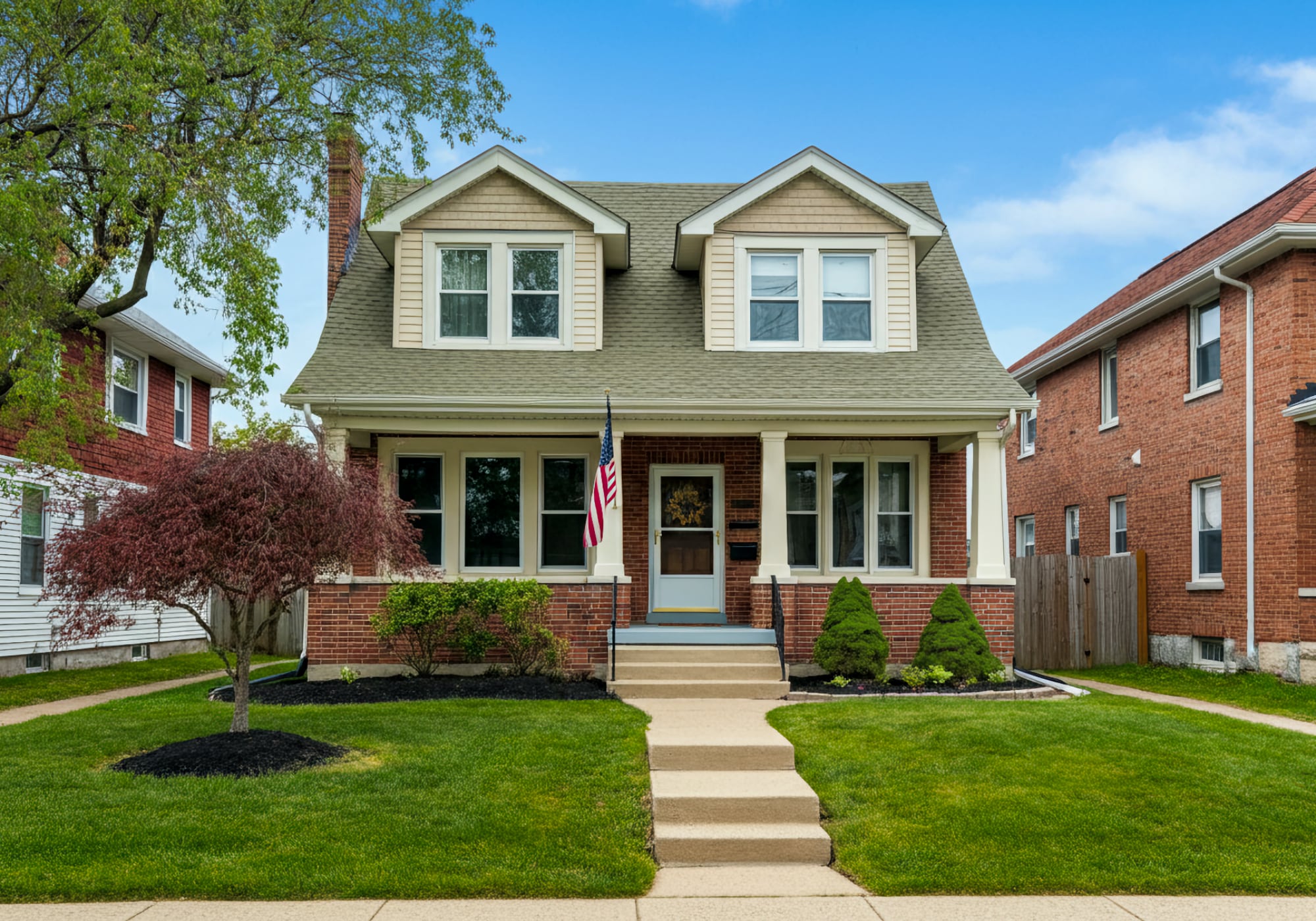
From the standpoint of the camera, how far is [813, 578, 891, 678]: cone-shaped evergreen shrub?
12.4 metres

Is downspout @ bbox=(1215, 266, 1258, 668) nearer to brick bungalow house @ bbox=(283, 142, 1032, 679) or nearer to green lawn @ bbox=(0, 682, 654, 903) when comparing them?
brick bungalow house @ bbox=(283, 142, 1032, 679)

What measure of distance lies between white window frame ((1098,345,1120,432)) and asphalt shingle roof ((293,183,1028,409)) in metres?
4.70

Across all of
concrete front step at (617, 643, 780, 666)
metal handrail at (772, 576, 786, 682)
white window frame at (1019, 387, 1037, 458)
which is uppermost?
white window frame at (1019, 387, 1037, 458)

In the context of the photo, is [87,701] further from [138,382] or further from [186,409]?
[186,409]

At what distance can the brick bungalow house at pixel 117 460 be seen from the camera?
16016 millimetres

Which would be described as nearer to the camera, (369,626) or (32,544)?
(369,626)

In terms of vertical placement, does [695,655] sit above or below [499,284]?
below

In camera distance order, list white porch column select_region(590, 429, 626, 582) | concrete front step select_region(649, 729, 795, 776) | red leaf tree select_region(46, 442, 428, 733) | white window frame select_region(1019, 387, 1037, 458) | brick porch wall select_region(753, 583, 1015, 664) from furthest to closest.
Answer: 1. white window frame select_region(1019, 387, 1037, 458)
2. brick porch wall select_region(753, 583, 1015, 664)
3. white porch column select_region(590, 429, 626, 582)
4. concrete front step select_region(649, 729, 795, 776)
5. red leaf tree select_region(46, 442, 428, 733)

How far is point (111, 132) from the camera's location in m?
12.2

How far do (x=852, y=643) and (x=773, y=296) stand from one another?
5.10 meters

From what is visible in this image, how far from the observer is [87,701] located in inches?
517

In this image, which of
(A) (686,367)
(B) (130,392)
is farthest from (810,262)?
(B) (130,392)

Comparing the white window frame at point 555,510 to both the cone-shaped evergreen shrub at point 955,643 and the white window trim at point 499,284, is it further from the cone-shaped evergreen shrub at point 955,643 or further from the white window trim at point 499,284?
the cone-shaped evergreen shrub at point 955,643

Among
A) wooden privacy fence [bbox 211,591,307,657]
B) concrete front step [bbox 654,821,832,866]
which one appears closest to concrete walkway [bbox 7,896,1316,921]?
concrete front step [bbox 654,821,832,866]
